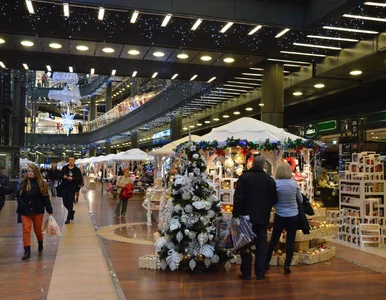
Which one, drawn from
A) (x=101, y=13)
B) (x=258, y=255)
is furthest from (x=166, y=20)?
(x=258, y=255)

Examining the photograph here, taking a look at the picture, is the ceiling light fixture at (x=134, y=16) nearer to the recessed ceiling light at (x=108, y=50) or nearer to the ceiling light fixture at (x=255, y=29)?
the recessed ceiling light at (x=108, y=50)

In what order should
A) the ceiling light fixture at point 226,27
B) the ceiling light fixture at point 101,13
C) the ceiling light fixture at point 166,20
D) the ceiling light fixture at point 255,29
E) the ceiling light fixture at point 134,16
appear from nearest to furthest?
1. the ceiling light fixture at point 101,13
2. the ceiling light fixture at point 134,16
3. the ceiling light fixture at point 166,20
4. the ceiling light fixture at point 226,27
5. the ceiling light fixture at point 255,29

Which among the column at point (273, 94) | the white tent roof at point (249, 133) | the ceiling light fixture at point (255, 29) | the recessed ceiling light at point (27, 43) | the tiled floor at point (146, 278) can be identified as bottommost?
the tiled floor at point (146, 278)

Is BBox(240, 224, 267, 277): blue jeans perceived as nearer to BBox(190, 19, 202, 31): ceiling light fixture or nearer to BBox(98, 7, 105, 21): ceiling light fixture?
BBox(190, 19, 202, 31): ceiling light fixture

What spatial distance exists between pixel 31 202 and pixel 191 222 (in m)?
2.68

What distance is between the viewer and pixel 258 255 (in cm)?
591

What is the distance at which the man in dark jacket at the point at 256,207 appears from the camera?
19.2ft

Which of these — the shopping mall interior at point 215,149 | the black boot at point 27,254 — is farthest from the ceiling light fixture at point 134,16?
the black boot at point 27,254

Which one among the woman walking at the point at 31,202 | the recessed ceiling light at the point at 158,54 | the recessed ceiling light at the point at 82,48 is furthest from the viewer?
the recessed ceiling light at the point at 158,54

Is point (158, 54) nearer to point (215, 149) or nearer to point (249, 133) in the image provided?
point (215, 149)

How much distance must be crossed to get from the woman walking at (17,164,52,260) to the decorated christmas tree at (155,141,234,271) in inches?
83.6

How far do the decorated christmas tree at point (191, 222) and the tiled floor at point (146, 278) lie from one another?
216 mm

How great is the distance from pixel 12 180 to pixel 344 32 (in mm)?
14901

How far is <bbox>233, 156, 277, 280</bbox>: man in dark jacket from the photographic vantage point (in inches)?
231
